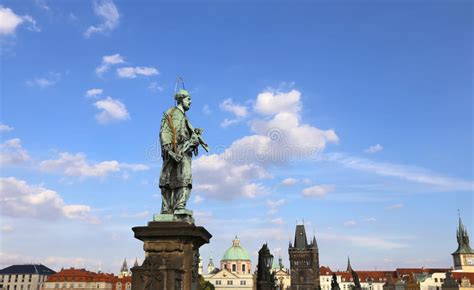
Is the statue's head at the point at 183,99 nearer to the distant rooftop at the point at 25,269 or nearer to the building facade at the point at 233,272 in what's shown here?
the building facade at the point at 233,272

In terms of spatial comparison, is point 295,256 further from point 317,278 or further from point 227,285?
point 227,285

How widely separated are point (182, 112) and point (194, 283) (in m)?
3.25

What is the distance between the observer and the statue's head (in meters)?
9.10

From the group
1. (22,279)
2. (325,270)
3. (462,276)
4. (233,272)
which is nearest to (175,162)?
(233,272)

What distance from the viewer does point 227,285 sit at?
116 m

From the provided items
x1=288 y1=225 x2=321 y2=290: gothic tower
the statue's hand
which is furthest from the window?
x1=288 y1=225 x2=321 y2=290: gothic tower

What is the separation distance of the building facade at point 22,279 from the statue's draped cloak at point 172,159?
402 ft

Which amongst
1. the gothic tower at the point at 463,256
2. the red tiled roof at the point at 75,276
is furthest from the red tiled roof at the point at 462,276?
the red tiled roof at the point at 75,276

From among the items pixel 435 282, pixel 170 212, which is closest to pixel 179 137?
pixel 170 212

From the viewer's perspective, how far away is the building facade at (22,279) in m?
117

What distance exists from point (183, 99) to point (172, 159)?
4.39ft

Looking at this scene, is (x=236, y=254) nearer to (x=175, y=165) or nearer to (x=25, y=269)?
(x=25, y=269)

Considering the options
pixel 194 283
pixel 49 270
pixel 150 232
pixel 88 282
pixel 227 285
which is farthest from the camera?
Answer: pixel 49 270

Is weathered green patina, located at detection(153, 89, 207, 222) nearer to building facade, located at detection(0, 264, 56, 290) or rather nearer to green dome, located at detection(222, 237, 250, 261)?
building facade, located at detection(0, 264, 56, 290)
